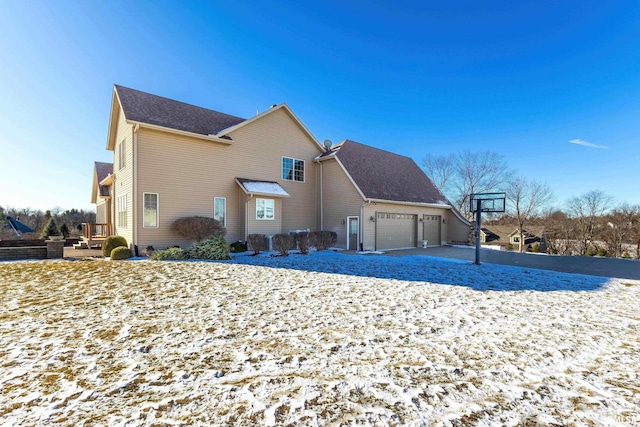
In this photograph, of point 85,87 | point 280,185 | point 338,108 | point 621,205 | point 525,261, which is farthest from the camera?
point 621,205

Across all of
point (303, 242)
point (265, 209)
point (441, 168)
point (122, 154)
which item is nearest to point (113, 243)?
point (122, 154)

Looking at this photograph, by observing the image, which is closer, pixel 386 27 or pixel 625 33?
pixel 625 33

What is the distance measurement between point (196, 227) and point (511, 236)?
3457 centimetres

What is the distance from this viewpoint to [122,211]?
13422 mm

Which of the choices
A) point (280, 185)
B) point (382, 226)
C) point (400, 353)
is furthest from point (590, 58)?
point (400, 353)

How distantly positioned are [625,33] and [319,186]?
16.0 metres

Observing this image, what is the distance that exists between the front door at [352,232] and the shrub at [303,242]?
2966mm

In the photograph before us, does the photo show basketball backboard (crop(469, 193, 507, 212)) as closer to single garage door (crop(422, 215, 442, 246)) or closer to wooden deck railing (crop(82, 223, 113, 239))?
single garage door (crop(422, 215, 442, 246))

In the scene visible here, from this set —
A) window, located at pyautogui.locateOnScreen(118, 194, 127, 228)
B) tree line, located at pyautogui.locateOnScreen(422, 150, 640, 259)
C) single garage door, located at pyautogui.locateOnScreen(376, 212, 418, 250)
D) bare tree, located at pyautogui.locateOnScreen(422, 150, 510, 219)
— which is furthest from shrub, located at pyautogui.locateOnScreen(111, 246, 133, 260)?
bare tree, located at pyautogui.locateOnScreen(422, 150, 510, 219)

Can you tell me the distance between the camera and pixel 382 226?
16.2 meters

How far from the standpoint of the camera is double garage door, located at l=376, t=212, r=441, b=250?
1612 centimetres

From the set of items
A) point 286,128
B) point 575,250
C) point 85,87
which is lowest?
point 575,250

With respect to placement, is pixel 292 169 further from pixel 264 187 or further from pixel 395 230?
pixel 395 230

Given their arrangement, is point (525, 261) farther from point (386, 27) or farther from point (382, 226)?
point (386, 27)
